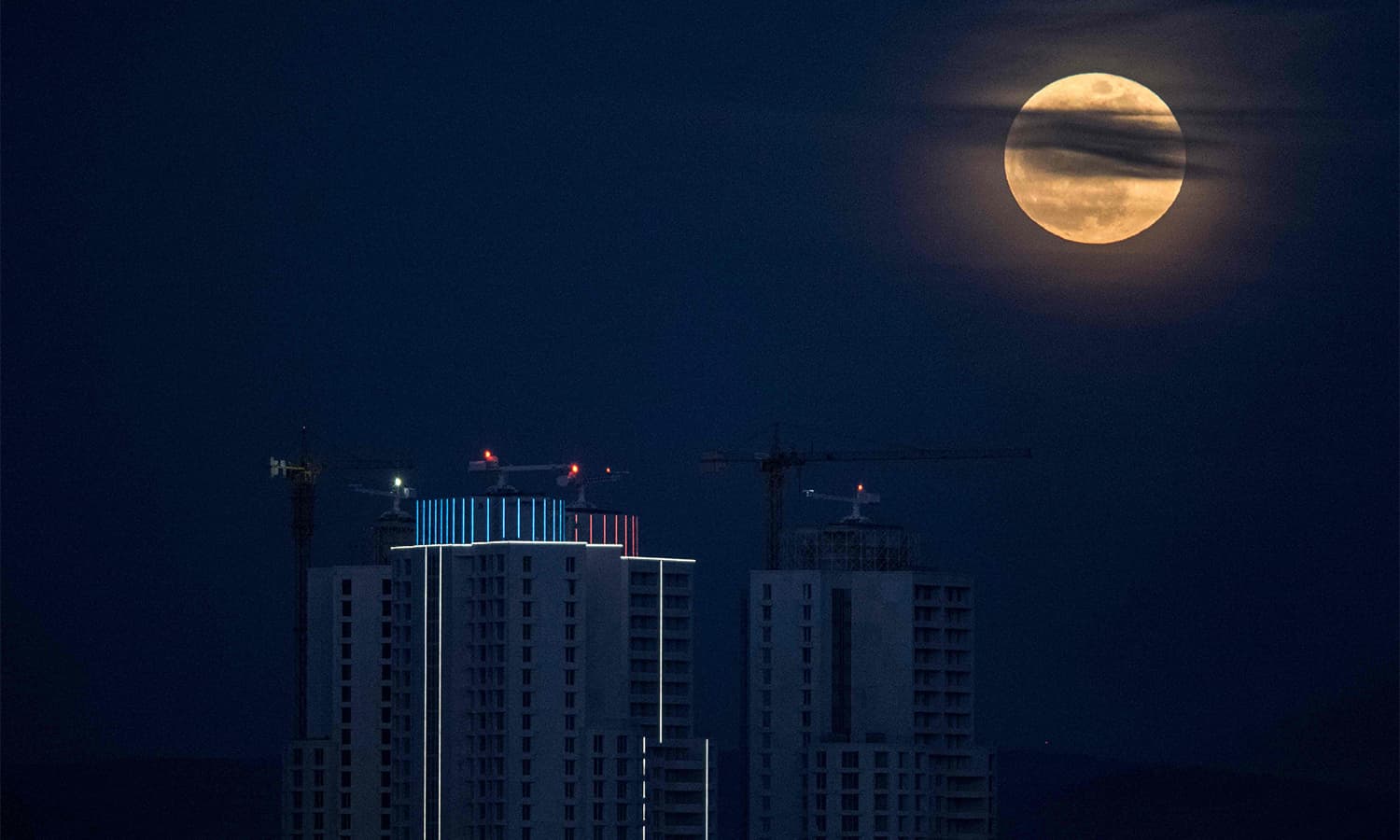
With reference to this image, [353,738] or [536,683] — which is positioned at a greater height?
[536,683]

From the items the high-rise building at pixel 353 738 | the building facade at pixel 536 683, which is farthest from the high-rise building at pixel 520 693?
the high-rise building at pixel 353 738

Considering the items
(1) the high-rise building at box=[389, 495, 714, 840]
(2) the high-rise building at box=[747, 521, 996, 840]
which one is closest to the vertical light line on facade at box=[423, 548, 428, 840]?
(1) the high-rise building at box=[389, 495, 714, 840]

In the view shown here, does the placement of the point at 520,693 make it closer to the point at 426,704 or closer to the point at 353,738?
the point at 426,704

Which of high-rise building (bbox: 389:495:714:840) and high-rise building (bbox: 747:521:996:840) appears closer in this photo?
high-rise building (bbox: 389:495:714:840)

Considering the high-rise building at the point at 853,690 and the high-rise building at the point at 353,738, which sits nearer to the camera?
the high-rise building at the point at 853,690

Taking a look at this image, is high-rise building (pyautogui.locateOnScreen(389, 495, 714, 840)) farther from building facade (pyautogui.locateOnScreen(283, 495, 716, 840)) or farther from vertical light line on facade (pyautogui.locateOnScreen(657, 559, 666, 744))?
vertical light line on facade (pyautogui.locateOnScreen(657, 559, 666, 744))

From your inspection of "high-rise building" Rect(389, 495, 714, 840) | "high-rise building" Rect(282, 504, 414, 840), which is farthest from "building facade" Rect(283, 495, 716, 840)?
"high-rise building" Rect(282, 504, 414, 840)

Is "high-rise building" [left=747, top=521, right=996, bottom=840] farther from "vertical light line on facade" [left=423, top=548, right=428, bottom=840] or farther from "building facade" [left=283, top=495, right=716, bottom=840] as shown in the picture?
"vertical light line on facade" [left=423, top=548, right=428, bottom=840]

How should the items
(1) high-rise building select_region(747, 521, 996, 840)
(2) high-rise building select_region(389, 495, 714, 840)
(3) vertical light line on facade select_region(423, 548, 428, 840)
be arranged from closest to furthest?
(2) high-rise building select_region(389, 495, 714, 840) < (3) vertical light line on facade select_region(423, 548, 428, 840) < (1) high-rise building select_region(747, 521, 996, 840)

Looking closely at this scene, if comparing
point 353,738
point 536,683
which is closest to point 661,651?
point 536,683

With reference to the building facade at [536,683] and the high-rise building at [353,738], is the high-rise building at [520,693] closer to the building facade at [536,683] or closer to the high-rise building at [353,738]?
the building facade at [536,683]

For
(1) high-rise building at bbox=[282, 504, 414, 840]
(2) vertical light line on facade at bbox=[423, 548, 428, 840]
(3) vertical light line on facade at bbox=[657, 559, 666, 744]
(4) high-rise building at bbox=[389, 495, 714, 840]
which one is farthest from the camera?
(1) high-rise building at bbox=[282, 504, 414, 840]

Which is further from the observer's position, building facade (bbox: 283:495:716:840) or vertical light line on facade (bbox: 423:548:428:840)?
vertical light line on facade (bbox: 423:548:428:840)
